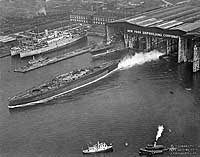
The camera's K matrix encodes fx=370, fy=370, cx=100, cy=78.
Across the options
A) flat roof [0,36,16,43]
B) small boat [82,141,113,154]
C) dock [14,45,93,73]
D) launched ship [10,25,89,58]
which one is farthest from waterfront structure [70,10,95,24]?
small boat [82,141,113,154]

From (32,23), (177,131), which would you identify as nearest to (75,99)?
(177,131)

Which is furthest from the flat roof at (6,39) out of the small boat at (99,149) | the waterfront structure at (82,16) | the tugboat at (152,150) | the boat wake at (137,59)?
the tugboat at (152,150)

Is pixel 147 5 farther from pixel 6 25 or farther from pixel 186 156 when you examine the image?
pixel 186 156

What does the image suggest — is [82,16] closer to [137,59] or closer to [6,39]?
[6,39]

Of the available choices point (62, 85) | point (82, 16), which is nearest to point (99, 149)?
point (62, 85)

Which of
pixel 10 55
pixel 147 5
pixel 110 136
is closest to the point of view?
pixel 110 136

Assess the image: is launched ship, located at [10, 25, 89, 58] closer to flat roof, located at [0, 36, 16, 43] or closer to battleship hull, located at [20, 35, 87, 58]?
battleship hull, located at [20, 35, 87, 58]
